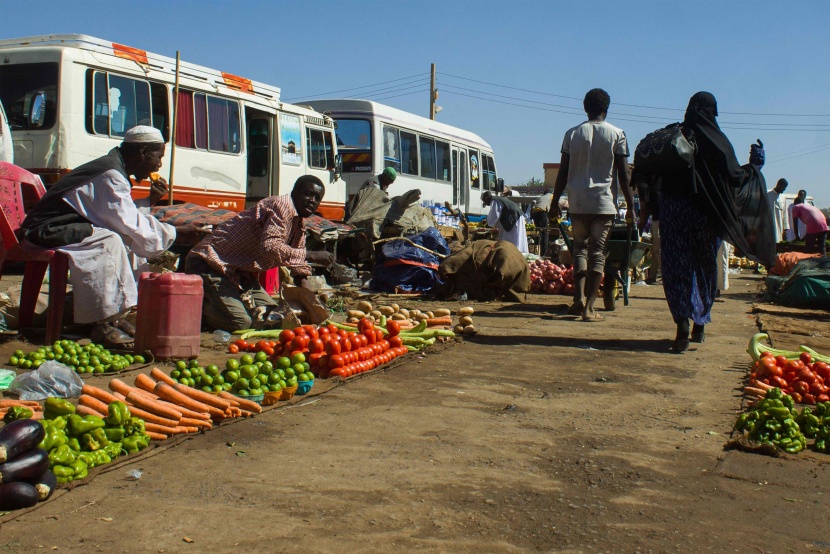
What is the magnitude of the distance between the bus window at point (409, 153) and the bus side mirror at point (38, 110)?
36.3 ft

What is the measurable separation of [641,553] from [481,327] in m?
5.96

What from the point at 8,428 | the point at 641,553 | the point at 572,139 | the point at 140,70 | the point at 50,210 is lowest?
the point at 641,553

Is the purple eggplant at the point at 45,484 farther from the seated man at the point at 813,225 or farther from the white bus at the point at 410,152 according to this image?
the seated man at the point at 813,225

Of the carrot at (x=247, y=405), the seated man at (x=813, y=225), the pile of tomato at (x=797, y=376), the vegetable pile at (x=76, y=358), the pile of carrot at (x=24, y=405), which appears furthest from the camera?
the seated man at (x=813, y=225)

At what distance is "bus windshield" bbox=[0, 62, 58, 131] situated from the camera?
12.2 meters

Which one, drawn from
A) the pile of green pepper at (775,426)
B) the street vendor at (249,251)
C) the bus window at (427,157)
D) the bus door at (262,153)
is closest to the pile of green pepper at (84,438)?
the pile of green pepper at (775,426)

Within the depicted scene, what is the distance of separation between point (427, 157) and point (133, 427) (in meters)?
20.4

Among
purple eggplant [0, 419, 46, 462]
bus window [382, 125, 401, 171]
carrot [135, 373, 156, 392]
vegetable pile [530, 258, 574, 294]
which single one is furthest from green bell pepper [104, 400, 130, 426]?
bus window [382, 125, 401, 171]

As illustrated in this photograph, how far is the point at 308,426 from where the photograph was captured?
4.52 meters

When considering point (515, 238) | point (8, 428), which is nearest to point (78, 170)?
point (8, 428)

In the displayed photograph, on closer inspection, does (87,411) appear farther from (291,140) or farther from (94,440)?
(291,140)

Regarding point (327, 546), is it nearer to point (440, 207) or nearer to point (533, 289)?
point (533, 289)

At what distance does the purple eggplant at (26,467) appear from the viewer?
10.2 ft

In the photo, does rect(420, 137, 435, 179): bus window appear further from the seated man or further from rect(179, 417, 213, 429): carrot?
rect(179, 417, 213, 429): carrot
